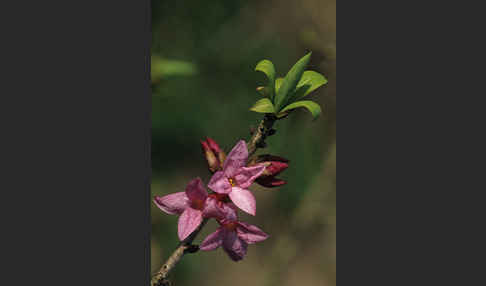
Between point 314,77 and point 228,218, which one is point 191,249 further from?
point 314,77

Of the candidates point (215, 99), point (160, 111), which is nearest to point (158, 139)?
point (160, 111)

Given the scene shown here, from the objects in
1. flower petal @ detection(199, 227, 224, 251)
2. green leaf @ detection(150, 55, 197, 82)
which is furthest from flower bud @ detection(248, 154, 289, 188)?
green leaf @ detection(150, 55, 197, 82)

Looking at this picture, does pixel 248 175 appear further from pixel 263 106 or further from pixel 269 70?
pixel 269 70

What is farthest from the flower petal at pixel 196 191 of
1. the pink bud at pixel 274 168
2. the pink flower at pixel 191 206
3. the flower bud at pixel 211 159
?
the pink bud at pixel 274 168

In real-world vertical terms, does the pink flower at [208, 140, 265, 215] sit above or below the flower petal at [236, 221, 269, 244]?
above

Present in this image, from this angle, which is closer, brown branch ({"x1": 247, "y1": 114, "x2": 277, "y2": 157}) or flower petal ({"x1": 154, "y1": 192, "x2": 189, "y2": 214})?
flower petal ({"x1": 154, "y1": 192, "x2": 189, "y2": 214})

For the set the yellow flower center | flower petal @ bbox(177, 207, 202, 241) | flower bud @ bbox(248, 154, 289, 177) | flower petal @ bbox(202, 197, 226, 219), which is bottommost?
flower petal @ bbox(177, 207, 202, 241)

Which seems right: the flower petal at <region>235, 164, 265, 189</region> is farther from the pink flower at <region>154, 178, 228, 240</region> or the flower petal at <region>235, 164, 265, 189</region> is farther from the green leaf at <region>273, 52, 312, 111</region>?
the green leaf at <region>273, 52, 312, 111</region>
